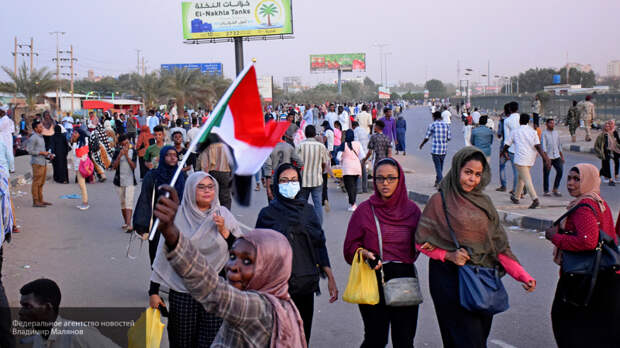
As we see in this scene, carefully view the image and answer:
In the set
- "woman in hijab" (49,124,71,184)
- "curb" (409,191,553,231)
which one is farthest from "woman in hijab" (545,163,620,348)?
"woman in hijab" (49,124,71,184)

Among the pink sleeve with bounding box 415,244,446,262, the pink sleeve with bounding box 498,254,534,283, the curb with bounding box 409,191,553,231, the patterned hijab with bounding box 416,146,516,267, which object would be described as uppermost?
the patterned hijab with bounding box 416,146,516,267

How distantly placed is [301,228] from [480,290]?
1.26 meters

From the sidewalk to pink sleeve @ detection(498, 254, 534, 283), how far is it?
5.55 meters

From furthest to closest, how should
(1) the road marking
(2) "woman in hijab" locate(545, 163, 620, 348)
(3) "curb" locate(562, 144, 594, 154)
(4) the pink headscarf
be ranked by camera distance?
1. (3) "curb" locate(562, 144, 594, 154)
2. (1) the road marking
3. (2) "woman in hijab" locate(545, 163, 620, 348)
4. (4) the pink headscarf

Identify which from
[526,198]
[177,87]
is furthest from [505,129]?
[177,87]

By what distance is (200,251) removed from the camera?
405cm

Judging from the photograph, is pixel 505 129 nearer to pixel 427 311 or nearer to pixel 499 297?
pixel 427 311

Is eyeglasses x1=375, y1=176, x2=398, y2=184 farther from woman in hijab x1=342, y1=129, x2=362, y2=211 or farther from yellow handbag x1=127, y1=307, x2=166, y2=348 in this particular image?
woman in hijab x1=342, y1=129, x2=362, y2=211

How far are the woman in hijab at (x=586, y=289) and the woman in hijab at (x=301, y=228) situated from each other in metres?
1.48

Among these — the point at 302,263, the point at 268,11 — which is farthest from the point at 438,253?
the point at 268,11

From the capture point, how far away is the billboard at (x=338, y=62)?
329 feet

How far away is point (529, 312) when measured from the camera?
18.3ft

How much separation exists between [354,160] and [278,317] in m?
8.47

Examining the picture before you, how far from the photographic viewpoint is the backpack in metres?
4.13
